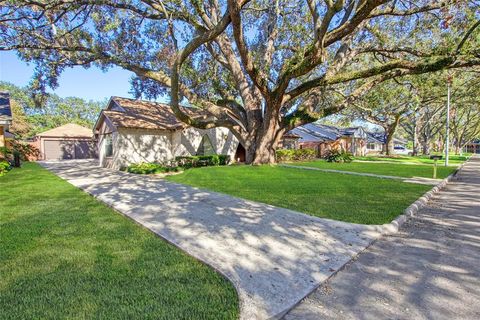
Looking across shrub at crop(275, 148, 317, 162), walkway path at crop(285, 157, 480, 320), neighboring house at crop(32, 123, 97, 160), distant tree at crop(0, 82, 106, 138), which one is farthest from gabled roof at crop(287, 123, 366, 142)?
Result: distant tree at crop(0, 82, 106, 138)

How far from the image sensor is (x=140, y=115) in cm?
1692

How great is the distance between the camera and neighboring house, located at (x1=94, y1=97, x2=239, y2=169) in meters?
15.2

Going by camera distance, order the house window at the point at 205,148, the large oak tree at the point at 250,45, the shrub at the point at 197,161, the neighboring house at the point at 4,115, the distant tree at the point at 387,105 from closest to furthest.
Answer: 1. the large oak tree at the point at 250,45
2. the neighboring house at the point at 4,115
3. the shrub at the point at 197,161
4. the house window at the point at 205,148
5. the distant tree at the point at 387,105

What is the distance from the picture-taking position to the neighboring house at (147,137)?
49.9 ft

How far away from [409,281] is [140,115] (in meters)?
16.9

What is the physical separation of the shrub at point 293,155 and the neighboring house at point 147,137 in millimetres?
3017

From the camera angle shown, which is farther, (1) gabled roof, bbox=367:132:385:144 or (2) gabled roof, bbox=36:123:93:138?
(1) gabled roof, bbox=367:132:385:144

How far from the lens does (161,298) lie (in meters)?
2.47

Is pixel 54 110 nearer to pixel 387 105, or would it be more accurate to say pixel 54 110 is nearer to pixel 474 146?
pixel 387 105

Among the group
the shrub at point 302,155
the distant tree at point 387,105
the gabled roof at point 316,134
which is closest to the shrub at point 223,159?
the shrub at point 302,155

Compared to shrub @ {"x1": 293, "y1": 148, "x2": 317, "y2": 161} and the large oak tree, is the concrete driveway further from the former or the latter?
shrub @ {"x1": 293, "y1": 148, "x2": 317, "y2": 161}

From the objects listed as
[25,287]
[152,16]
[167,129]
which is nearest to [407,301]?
[25,287]

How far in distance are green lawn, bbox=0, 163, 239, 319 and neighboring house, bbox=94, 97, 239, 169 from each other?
35.6 feet

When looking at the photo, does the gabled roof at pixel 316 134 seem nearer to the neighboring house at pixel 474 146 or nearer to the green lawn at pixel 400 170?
the green lawn at pixel 400 170
